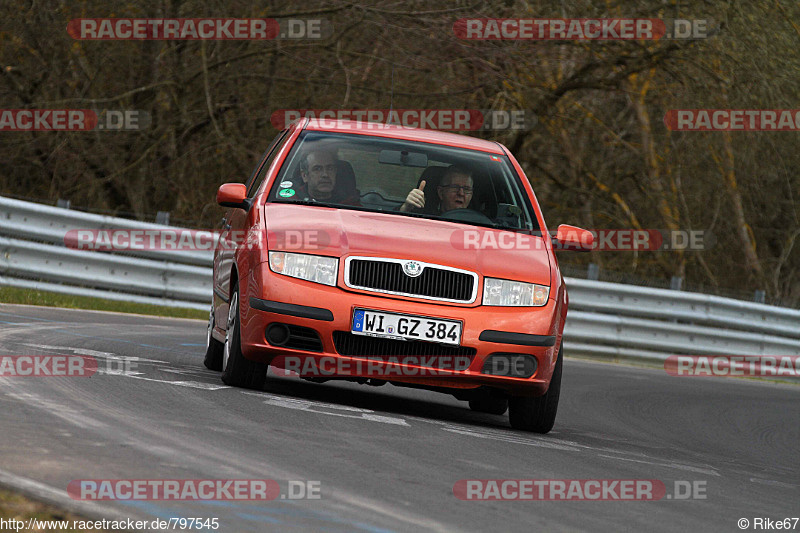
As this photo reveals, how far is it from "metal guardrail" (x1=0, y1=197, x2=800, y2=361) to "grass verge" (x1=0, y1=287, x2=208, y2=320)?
23 centimetres

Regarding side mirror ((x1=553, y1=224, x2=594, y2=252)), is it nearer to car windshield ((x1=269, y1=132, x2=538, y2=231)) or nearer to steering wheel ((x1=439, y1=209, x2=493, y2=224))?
car windshield ((x1=269, y1=132, x2=538, y2=231))

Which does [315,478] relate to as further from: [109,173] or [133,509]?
[109,173]

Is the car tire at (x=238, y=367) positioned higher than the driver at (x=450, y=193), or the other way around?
the driver at (x=450, y=193)

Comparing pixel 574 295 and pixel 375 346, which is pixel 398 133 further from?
pixel 574 295

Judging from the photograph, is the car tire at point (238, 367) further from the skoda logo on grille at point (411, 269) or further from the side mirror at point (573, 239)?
the side mirror at point (573, 239)

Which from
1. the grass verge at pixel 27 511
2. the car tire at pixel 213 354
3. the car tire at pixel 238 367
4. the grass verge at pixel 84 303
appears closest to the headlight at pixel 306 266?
the car tire at pixel 238 367

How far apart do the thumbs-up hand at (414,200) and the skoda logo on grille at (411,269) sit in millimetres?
1070

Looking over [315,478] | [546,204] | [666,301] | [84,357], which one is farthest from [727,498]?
[546,204]

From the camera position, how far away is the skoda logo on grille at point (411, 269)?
7.00 m

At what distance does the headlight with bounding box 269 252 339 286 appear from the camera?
700 cm

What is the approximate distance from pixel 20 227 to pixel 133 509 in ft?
38.2

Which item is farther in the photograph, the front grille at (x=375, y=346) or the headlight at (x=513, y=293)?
the headlight at (x=513, y=293)

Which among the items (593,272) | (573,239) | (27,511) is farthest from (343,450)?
(593,272)

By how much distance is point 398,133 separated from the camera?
8734 millimetres
